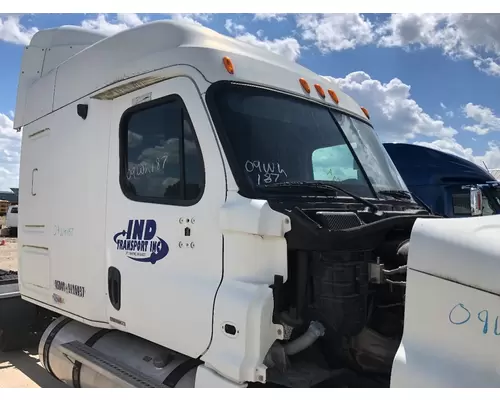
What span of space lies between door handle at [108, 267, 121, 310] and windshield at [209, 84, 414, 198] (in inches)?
53.3

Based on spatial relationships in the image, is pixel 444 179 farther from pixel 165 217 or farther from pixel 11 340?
pixel 165 217

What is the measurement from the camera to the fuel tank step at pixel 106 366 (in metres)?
3.21

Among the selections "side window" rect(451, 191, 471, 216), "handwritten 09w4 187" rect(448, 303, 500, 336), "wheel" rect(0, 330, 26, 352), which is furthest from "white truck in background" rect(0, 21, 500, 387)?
"side window" rect(451, 191, 471, 216)

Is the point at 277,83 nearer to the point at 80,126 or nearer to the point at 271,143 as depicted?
the point at 271,143

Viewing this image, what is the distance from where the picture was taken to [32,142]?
4.96 m

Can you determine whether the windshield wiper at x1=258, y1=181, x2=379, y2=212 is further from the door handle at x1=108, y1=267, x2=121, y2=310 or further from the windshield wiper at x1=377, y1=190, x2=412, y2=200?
the door handle at x1=108, y1=267, x2=121, y2=310

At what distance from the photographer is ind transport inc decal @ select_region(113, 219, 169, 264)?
3307 mm

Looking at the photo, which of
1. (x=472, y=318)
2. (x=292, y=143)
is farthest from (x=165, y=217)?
(x=472, y=318)

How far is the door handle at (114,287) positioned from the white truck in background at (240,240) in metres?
0.01

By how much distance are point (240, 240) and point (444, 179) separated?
9.21m

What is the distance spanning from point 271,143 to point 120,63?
145cm

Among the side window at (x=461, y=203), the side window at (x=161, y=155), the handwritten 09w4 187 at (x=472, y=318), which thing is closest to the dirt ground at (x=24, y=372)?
the side window at (x=161, y=155)

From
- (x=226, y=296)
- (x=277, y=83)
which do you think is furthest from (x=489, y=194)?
(x=226, y=296)

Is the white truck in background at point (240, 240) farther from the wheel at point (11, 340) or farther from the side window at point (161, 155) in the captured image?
the wheel at point (11, 340)
